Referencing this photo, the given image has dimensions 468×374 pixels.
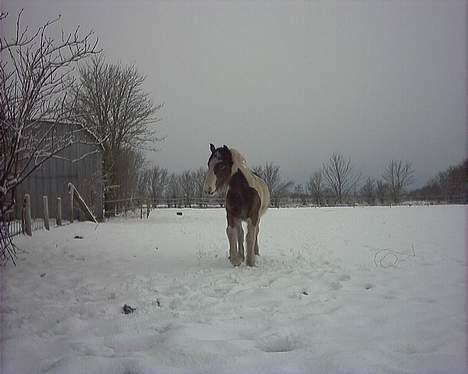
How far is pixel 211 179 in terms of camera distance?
17.1 ft

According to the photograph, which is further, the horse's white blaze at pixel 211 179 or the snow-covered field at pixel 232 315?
the horse's white blaze at pixel 211 179

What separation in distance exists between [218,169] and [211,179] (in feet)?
0.65

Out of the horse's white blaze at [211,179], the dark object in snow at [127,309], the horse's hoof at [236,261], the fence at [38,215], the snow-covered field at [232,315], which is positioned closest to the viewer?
the snow-covered field at [232,315]

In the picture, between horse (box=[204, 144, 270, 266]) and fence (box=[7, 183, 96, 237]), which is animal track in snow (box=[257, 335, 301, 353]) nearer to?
horse (box=[204, 144, 270, 266])

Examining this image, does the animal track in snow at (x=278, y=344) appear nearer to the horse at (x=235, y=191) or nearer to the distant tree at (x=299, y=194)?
the horse at (x=235, y=191)

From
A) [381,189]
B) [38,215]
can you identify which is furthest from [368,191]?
[38,215]

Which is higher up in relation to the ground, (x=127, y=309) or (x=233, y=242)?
(x=233, y=242)

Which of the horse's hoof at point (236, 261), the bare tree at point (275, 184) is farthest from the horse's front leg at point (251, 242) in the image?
the bare tree at point (275, 184)

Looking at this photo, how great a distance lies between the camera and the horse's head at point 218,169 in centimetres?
523

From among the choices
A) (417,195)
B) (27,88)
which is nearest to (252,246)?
(27,88)

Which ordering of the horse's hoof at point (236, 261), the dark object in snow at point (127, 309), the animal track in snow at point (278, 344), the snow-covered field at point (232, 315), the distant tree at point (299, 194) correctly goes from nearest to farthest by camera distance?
1. the snow-covered field at point (232, 315)
2. the animal track in snow at point (278, 344)
3. the dark object in snow at point (127, 309)
4. the horse's hoof at point (236, 261)
5. the distant tree at point (299, 194)

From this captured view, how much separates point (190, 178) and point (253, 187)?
147ft

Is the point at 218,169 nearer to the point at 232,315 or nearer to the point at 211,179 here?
the point at 211,179

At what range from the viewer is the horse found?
5293 mm
